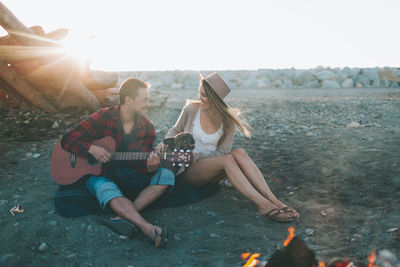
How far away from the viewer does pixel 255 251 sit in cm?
333

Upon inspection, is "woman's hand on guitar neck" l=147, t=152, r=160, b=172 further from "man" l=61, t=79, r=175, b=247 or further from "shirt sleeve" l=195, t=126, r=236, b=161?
"shirt sleeve" l=195, t=126, r=236, b=161

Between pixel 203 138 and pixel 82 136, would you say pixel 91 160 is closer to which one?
pixel 82 136

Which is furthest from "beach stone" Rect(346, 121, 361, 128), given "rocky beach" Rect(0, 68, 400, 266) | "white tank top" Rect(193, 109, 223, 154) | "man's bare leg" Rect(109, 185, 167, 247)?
"man's bare leg" Rect(109, 185, 167, 247)

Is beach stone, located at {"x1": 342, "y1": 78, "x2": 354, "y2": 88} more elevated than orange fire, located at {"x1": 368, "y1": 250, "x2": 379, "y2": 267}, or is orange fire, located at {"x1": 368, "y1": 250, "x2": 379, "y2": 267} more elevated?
beach stone, located at {"x1": 342, "y1": 78, "x2": 354, "y2": 88}

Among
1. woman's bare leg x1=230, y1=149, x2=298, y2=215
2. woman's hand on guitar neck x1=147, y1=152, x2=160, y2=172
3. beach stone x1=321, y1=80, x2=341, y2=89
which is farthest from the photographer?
beach stone x1=321, y1=80, x2=341, y2=89

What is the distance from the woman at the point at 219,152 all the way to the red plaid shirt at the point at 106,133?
0.40m

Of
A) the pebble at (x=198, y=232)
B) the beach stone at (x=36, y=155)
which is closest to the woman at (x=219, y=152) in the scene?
the pebble at (x=198, y=232)

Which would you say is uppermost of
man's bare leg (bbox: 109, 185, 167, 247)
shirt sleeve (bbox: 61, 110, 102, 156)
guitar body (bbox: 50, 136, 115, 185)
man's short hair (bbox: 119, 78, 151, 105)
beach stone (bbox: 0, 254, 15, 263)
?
man's short hair (bbox: 119, 78, 151, 105)

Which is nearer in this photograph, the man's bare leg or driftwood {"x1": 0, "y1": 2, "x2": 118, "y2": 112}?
the man's bare leg

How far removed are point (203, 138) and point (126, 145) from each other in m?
1.13

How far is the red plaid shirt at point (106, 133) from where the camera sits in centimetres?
423

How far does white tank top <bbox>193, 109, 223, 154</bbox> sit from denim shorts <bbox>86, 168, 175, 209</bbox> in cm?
76

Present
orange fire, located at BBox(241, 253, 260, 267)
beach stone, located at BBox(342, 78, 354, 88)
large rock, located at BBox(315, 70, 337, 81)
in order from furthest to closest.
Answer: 1. large rock, located at BBox(315, 70, 337, 81)
2. beach stone, located at BBox(342, 78, 354, 88)
3. orange fire, located at BBox(241, 253, 260, 267)

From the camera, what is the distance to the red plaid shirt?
4234 millimetres
